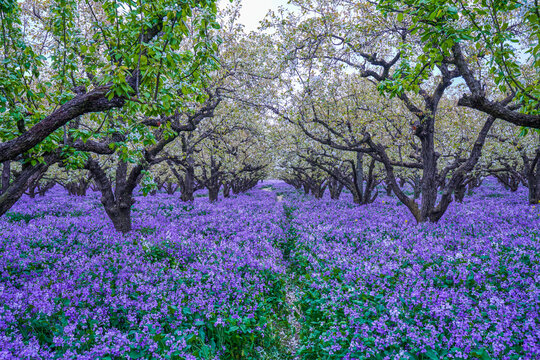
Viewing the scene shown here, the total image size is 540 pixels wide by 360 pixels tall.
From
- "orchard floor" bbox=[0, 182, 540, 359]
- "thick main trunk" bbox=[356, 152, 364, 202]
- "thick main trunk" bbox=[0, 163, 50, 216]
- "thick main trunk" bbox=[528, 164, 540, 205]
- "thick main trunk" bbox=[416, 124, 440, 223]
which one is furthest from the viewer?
"thick main trunk" bbox=[356, 152, 364, 202]

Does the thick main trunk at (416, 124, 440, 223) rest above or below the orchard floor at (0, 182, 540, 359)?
above

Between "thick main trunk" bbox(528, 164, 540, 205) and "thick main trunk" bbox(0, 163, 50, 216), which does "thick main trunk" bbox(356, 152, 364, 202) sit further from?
"thick main trunk" bbox(0, 163, 50, 216)

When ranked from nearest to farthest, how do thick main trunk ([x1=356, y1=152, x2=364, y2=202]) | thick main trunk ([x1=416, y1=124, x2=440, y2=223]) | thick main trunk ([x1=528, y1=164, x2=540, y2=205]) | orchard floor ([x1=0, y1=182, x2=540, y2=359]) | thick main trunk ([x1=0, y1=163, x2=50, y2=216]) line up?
orchard floor ([x1=0, y1=182, x2=540, y2=359])
thick main trunk ([x1=0, y1=163, x2=50, y2=216])
thick main trunk ([x1=416, y1=124, x2=440, y2=223])
thick main trunk ([x1=528, y1=164, x2=540, y2=205])
thick main trunk ([x1=356, y1=152, x2=364, y2=202])

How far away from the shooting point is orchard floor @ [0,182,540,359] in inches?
158

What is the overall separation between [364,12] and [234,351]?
502 inches

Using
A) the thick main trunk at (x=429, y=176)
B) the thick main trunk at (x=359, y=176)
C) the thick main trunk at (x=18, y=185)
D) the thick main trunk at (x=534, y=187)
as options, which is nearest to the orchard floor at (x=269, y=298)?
the thick main trunk at (x=18, y=185)

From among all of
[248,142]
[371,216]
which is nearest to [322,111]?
[371,216]

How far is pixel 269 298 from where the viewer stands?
6.49 metres

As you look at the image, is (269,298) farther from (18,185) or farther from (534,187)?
(534,187)

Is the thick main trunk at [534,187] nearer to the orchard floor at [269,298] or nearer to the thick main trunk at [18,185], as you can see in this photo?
the orchard floor at [269,298]

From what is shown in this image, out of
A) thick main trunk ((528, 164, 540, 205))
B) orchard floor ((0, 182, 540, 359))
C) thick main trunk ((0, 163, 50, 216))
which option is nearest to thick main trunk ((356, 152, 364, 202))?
orchard floor ((0, 182, 540, 359))

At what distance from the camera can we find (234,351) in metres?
4.98

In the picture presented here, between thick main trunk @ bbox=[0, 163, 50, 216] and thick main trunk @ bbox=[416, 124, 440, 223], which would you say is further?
thick main trunk @ bbox=[416, 124, 440, 223]

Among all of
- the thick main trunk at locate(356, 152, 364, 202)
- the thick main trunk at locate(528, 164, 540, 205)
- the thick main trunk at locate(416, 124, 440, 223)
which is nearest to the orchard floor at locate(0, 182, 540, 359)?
the thick main trunk at locate(416, 124, 440, 223)
